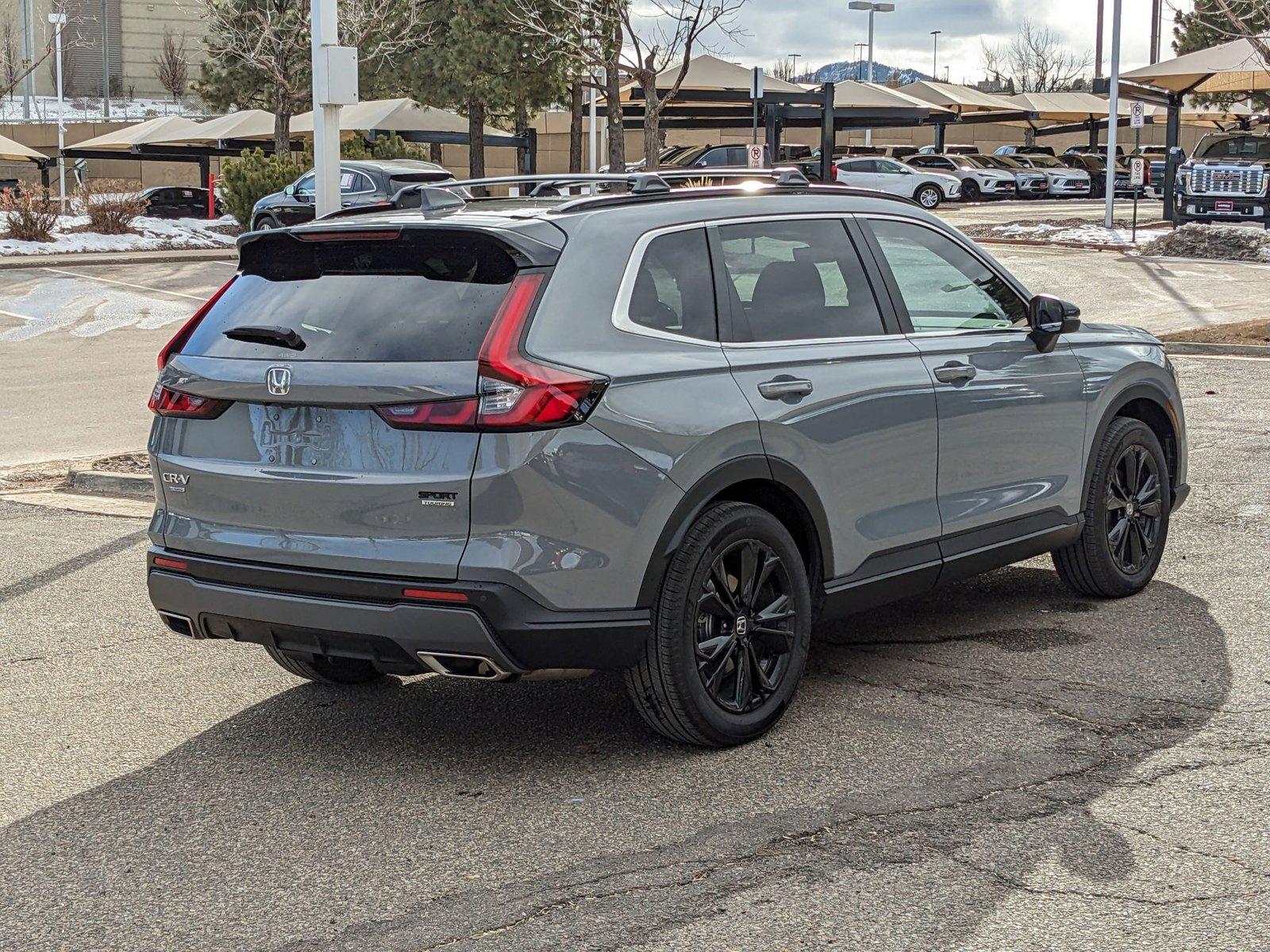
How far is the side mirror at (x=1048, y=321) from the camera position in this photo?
650cm

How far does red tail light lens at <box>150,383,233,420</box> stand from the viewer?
16.8 ft

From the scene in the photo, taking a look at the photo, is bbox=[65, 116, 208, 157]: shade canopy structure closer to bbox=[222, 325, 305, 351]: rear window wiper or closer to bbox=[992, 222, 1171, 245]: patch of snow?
bbox=[992, 222, 1171, 245]: patch of snow

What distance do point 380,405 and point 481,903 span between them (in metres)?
1.47

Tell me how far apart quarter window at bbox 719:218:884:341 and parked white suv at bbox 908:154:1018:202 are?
47460mm

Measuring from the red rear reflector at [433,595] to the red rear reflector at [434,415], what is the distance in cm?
46

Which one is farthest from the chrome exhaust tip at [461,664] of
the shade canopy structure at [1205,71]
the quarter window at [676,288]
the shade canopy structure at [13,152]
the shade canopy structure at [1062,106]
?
the shade canopy structure at [1062,106]

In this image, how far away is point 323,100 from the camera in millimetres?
13195

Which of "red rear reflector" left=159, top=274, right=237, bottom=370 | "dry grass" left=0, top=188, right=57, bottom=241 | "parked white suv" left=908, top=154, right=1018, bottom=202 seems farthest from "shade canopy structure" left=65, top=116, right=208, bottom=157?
"red rear reflector" left=159, top=274, right=237, bottom=370

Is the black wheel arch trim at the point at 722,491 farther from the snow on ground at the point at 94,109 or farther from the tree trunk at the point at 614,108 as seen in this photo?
the snow on ground at the point at 94,109

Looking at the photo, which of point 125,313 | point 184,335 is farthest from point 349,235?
point 125,313

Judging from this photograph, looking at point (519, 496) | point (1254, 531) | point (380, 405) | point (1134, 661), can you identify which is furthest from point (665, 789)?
point (1254, 531)

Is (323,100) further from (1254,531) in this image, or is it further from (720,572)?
(720,572)

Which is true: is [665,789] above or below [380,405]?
below

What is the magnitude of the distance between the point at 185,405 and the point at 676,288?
1.60m
